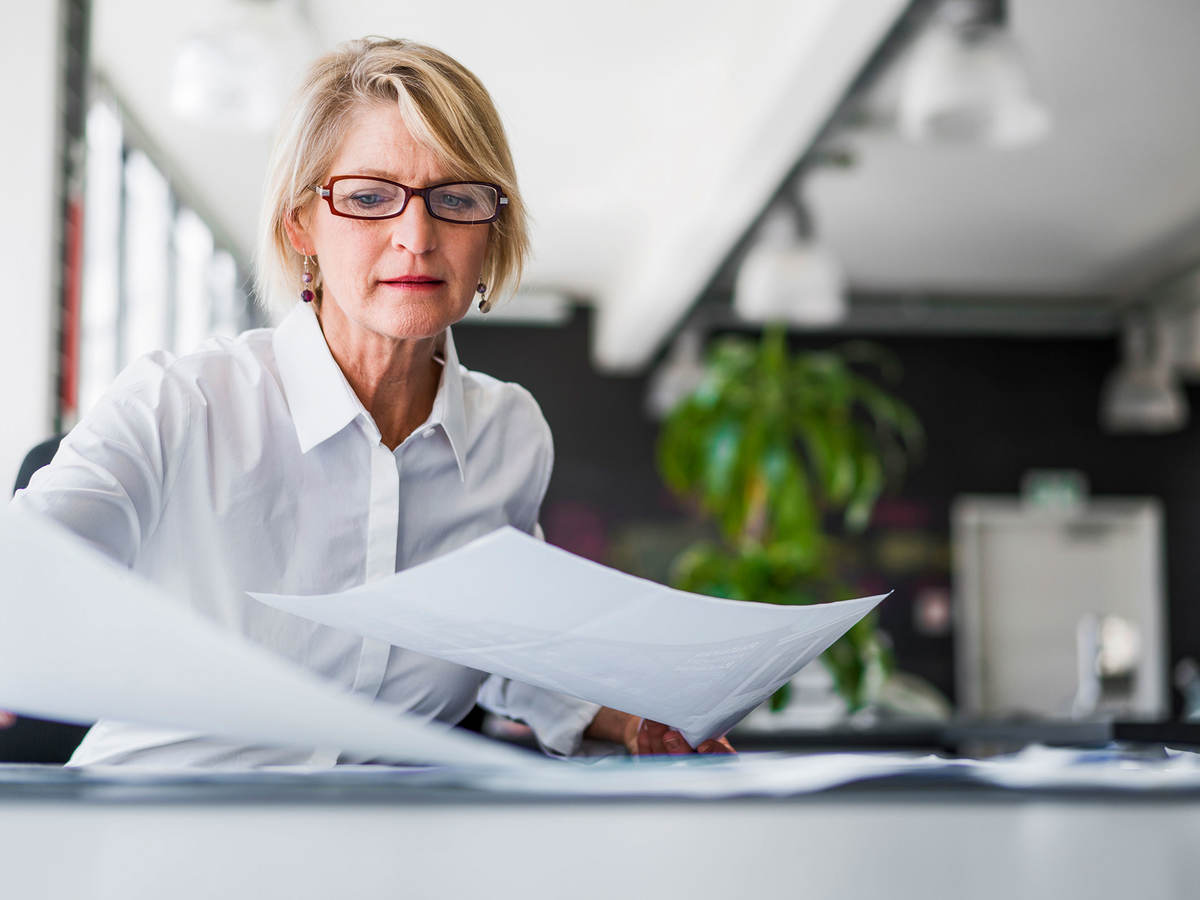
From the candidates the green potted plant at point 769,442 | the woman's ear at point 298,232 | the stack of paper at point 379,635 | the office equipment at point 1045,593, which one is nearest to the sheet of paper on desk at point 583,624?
the stack of paper at point 379,635

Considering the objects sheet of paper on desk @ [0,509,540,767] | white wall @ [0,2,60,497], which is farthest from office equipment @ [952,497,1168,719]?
sheet of paper on desk @ [0,509,540,767]

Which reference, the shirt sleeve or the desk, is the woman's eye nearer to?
the shirt sleeve

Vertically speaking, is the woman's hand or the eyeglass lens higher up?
the eyeglass lens

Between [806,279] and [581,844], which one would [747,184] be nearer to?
[806,279]

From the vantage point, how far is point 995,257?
7805 millimetres

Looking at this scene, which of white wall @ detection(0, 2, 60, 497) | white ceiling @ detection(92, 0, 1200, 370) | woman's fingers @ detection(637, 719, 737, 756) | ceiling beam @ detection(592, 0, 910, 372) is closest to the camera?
woman's fingers @ detection(637, 719, 737, 756)

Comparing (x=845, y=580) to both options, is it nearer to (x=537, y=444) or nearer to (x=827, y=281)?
(x=827, y=281)

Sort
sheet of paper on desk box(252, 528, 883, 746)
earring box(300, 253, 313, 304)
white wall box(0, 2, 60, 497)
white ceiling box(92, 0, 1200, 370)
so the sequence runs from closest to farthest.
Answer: sheet of paper on desk box(252, 528, 883, 746), earring box(300, 253, 313, 304), white wall box(0, 2, 60, 497), white ceiling box(92, 0, 1200, 370)

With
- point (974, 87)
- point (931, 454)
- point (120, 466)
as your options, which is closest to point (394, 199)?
point (120, 466)

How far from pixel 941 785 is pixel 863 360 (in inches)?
351

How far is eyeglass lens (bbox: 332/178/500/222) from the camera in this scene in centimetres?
87

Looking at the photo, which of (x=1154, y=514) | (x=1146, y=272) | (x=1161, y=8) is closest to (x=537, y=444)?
(x=1161, y=8)

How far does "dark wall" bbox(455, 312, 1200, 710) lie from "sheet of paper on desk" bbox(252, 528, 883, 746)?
7.97 metres

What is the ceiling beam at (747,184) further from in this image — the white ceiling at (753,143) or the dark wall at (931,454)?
the dark wall at (931,454)
